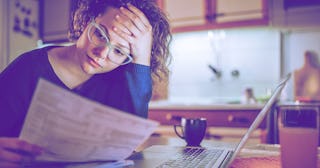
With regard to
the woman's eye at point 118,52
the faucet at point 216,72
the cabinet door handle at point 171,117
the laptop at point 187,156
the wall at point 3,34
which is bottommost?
the cabinet door handle at point 171,117

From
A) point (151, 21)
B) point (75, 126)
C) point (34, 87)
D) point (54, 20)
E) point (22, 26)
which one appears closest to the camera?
point (75, 126)

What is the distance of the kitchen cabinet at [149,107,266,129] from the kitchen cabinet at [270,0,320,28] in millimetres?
730

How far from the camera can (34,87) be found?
43.1 inches

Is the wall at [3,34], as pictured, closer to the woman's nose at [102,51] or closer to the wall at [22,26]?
the wall at [22,26]

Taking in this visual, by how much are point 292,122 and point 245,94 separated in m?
1.95

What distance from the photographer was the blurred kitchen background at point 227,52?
8.07 ft

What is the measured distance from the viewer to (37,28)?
353cm

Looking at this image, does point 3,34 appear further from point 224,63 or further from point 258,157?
point 258,157

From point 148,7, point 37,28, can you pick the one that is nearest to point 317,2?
point 148,7

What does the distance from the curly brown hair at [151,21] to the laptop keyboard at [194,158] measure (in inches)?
17.9

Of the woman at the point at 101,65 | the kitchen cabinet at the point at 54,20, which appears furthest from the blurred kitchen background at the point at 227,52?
the woman at the point at 101,65

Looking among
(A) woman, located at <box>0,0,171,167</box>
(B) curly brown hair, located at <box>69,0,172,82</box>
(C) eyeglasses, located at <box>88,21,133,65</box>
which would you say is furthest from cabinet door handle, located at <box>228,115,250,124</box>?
(C) eyeglasses, located at <box>88,21,133,65</box>

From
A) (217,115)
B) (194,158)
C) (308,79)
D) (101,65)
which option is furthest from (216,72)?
(194,158)

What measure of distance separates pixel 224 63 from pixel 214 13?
1.36ft
